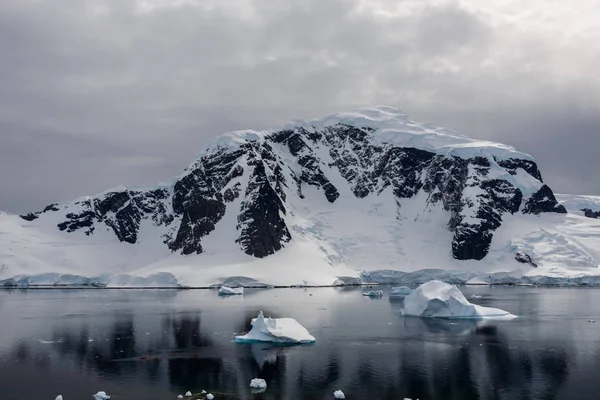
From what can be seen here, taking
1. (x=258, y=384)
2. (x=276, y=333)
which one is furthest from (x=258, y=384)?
(x=276, y=333)

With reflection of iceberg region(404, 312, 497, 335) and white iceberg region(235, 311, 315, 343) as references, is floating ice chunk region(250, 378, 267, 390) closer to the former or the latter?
white iceberg region(235, 311, 315, 343)

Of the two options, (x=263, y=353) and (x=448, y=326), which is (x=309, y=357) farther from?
(x=448, y=326)

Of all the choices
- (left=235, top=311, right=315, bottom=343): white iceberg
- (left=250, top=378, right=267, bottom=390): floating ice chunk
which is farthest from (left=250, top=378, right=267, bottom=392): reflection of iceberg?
(left=235, top=311, right=315, bottom=343): white iceberg

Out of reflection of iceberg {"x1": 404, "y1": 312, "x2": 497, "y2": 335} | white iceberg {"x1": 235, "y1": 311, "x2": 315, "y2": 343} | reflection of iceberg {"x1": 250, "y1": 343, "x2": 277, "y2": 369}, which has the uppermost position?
white iceberg {"x1": 235, "y1": 311, "x2": 315, "y2": 343}

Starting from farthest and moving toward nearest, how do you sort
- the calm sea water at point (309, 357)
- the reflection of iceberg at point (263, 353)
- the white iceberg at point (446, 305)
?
1. the white iceberg at point (446, 305)
2. the reflection of iceberg at point (263, 353)
3. the calm sea water at point (309, 357)

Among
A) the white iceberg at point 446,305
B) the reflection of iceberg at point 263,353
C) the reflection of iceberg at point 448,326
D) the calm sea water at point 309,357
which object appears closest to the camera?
the calm sea water at point 309,357

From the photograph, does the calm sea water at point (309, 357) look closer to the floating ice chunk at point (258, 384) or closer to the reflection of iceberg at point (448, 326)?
the reflection of iceberg at point (448, 326)

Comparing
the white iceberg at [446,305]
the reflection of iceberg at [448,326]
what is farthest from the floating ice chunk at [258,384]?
the white iceberg at [446,305]
